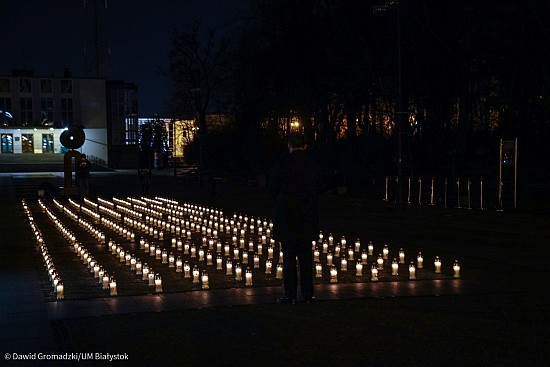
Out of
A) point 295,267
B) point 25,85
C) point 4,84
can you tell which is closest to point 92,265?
point 295,267

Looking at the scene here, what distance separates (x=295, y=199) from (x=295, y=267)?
87 cm

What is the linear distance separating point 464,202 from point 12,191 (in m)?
26.1

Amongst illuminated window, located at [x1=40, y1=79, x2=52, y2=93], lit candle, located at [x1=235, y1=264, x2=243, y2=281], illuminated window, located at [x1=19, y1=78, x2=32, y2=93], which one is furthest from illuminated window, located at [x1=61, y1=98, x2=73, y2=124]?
lit candle, located at [x1=235, y1=264, x2=243, y2=281]

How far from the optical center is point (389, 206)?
94.1 ft

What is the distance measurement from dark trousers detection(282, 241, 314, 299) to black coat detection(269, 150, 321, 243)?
0.10m

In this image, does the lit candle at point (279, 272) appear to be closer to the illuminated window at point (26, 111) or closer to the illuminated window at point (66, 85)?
the illuminated window at point (66, 85)

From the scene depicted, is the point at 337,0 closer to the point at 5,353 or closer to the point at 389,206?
the point at 389,206

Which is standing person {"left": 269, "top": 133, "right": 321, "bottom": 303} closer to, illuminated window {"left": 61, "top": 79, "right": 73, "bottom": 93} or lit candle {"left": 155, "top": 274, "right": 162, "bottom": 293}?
lit candle {"left": 155, "top": 274, "right": 162, "bottom": 293}

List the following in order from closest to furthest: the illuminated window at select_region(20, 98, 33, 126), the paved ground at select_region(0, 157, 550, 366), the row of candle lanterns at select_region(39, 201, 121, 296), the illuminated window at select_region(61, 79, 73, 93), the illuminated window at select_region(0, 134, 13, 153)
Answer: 1. the paved ground at select_region(0, 157, 550, 366)
2. the row of candle lanterns at select_region(39, 201, 121, 296)
3. the illuminated window at select_region(0, 134, 13, 153)
4. the illuminated window at select_region(20, 98, 33, 126)
5. the illuminated window at select_region(61, 79, 73, 93)

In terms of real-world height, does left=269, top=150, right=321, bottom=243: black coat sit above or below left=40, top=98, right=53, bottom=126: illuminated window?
below

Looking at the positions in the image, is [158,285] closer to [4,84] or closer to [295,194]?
[295,194]

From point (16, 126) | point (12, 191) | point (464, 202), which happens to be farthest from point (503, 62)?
point (16, 126)

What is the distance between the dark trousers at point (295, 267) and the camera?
9.54 m

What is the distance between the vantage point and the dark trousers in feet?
31.3
